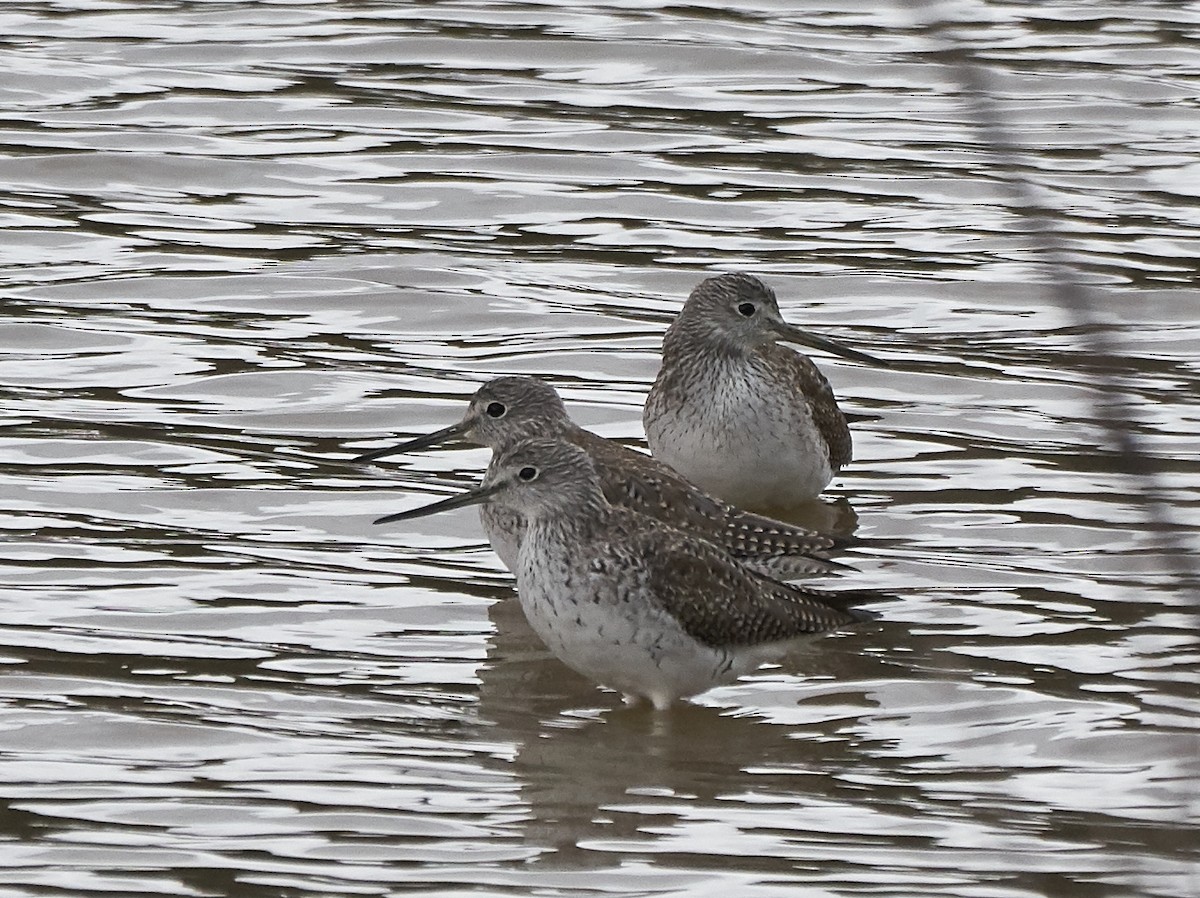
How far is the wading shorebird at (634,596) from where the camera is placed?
6637 millimetres

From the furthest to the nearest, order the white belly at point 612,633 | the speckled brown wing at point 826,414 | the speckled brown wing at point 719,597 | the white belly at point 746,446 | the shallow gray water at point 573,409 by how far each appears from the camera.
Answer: the speckled brown wing at point 826,414 → the white belly at point 746,446 → the speckled brown wing at point 719,597 → the white belly at point 612,633 → the shallow gray water at point 573,409

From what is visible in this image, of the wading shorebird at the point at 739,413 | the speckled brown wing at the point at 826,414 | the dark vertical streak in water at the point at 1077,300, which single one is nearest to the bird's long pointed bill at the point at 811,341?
the wading shorebird at the point at 739,413

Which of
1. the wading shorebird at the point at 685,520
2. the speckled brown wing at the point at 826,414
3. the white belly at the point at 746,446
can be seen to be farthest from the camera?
the speckled brown wing at the point at 826,414

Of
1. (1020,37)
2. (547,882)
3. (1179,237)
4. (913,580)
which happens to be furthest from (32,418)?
(1020,37)

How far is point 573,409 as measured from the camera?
10047 millimetres

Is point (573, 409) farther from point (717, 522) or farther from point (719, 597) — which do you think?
point (719, 597)

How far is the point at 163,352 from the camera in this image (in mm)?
10430

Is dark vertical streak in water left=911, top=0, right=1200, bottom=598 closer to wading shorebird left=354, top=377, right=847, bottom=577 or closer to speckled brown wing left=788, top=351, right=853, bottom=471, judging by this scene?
wading shorebird left=354, top=377, right=847, bottom=577

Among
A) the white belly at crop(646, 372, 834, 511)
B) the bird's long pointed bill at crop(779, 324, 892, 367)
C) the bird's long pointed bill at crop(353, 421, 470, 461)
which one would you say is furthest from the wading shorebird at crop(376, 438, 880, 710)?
the bird's long pointed bill at crop(779, 324, 892, 367)

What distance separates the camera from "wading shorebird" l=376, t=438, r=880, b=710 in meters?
6.64

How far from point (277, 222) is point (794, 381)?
449 centimetres

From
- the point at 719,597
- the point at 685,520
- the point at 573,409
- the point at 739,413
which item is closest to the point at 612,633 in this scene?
the point at 719,597

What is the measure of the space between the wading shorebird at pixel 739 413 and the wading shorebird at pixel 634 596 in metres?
1.60

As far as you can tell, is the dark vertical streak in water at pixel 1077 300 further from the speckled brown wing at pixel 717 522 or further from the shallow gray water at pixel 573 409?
the speckled brown wing at pixel 717 522
